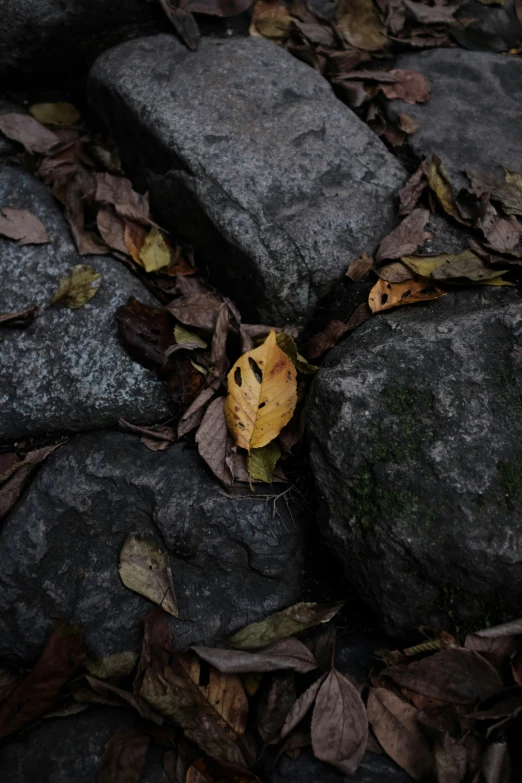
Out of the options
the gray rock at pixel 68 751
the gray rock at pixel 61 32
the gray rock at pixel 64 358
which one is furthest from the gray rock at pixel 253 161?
the gray rock at pixel 68 751

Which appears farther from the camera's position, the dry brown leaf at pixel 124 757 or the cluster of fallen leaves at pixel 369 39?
the cluster of fallen leaves at pixel 369 39

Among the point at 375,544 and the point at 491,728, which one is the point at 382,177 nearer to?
the point at 375,544

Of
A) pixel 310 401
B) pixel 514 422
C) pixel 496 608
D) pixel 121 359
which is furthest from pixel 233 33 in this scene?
pixel 496 608

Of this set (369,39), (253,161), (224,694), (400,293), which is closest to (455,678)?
(224,694)

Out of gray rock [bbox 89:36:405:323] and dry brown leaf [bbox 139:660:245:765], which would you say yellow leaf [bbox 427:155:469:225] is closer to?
gray rock [bbox 89:36:405:323]

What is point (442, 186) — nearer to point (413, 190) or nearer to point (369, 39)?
point (413, 190)

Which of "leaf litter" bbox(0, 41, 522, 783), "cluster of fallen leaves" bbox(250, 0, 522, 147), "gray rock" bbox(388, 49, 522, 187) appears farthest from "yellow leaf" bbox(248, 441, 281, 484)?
"cluster of fallen leaves" bbox(250, 0, 522, 147)

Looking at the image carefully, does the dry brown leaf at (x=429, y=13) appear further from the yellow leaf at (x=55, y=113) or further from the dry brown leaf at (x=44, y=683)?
the dry brown leaf at (x=44, y=683)
